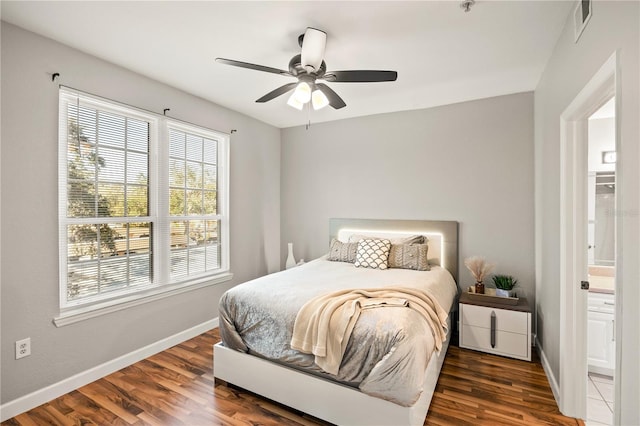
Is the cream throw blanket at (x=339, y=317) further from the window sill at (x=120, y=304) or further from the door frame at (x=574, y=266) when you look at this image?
the window sill at (x=120, y=304)

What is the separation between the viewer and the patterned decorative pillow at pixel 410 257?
10.9ft

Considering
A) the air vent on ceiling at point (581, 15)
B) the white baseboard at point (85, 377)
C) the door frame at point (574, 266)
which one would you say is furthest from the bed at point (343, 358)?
the air vent on ceiling at point (581, 15)

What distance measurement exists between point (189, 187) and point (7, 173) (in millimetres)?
1491

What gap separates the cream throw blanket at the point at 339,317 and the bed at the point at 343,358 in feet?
Answer: 0.12

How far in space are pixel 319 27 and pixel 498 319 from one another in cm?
293

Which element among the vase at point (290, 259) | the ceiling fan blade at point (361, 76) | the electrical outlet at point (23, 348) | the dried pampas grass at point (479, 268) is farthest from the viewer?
the vase at point (290, 259)

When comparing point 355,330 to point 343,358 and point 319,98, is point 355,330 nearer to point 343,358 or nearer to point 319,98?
point 343,358

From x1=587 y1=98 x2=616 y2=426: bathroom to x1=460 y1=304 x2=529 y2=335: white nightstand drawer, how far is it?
49 cm

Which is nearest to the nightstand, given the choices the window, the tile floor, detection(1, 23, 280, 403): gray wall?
the tile floor

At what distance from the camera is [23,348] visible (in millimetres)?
2168

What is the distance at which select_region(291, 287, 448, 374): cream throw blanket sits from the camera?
6.30 ft

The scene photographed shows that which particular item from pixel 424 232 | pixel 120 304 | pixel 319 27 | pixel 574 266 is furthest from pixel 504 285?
pixel 120 304

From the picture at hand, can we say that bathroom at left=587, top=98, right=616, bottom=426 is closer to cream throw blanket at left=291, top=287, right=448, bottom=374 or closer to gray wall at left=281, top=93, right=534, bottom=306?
gray wall at left=281, top=93, right=534, bottom=306

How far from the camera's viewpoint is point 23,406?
2141mm
